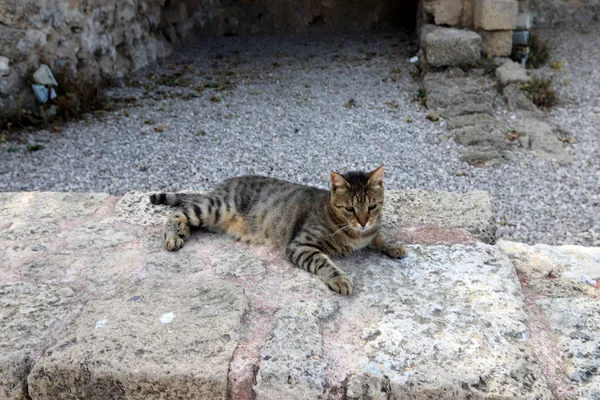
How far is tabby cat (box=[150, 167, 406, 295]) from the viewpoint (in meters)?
2.97

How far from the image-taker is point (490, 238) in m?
3.23

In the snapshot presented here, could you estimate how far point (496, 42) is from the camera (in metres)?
8.54

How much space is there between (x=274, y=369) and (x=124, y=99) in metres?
6.37

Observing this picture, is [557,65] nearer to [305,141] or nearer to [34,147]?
[305,141]

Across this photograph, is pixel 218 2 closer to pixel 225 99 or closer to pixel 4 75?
pixel 225 99

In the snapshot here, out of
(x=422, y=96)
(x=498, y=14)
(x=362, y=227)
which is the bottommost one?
(x=422, y=96)

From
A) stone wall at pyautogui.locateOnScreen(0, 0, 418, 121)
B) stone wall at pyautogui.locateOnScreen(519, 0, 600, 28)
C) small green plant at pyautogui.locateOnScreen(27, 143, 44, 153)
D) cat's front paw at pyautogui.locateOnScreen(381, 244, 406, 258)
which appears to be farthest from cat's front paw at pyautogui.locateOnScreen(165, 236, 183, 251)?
stone wall at pyautogui.locateOnScreen(519, 0, 600, 28)

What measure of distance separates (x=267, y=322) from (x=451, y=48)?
6.65 metres

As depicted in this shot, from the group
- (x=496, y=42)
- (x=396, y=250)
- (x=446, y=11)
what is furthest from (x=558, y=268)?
(x=446, y=11)

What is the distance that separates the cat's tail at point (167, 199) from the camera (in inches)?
142

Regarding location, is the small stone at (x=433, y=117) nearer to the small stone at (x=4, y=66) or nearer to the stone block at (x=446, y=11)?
the stone block at (x=446, y=11)

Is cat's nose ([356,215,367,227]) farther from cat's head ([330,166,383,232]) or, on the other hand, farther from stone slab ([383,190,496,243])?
stone slab ([383,190,496,243])

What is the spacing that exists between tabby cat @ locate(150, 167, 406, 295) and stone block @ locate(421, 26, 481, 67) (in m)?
5.30

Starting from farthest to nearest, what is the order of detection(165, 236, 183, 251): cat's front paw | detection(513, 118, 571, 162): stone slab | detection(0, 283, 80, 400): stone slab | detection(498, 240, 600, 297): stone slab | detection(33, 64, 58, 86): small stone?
detection(33, 64, 58, 86): small stone → detection(513, 118, 571, 162): stone slab → detection(165, 236, 183, 251): cat's front paw → detection(498, 240, 600, 297): stone slab → detection(0, 283, 80, 400): stone slab
